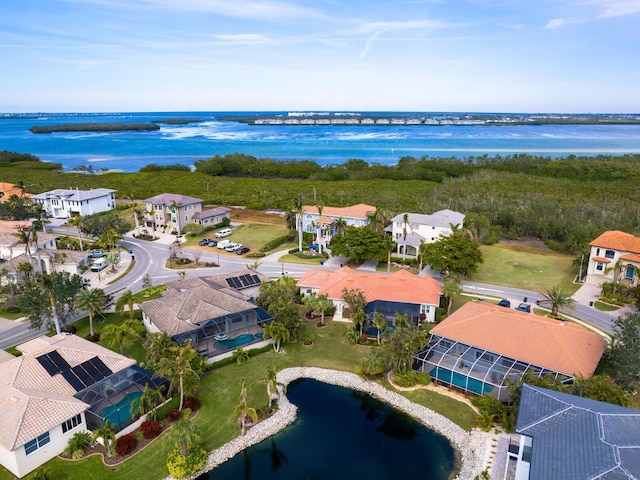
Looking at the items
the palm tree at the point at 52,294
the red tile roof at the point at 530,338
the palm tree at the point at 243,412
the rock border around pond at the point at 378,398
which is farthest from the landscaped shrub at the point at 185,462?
the red tile roof at the point at 530,338

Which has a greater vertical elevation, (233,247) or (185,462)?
(233,247)

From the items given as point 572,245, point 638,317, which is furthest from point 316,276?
point 572,245

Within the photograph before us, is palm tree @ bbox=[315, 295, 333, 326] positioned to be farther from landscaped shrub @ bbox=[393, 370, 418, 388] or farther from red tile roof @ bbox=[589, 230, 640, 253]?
red tile roof @ bbox=[589, 230, 640, 253]

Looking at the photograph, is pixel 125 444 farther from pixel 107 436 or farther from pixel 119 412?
pixel 119 412

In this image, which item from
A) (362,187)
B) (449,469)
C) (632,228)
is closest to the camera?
(449,469)

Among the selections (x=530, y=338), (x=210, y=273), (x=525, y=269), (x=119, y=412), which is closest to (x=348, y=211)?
(x=210, y=273)

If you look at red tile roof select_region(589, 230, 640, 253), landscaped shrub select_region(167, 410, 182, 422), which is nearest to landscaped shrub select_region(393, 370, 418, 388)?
landscaped shrub select_region(167, 410, 182, 422)

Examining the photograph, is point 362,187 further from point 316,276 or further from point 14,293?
point 14,293
